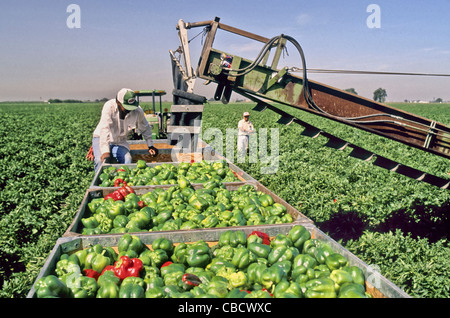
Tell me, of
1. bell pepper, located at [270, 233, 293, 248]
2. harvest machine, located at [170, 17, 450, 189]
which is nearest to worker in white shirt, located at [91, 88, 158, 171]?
harvest machine, located at [170, 17, 450, 189]

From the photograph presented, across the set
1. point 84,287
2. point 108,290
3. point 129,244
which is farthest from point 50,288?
point 129,244

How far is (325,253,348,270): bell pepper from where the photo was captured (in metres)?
3.42

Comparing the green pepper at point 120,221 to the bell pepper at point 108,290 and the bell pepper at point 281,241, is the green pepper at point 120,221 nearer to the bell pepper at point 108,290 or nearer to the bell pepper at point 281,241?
the bell pepper at point 108,290

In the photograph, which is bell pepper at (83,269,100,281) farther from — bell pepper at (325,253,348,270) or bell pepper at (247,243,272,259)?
bell pepper at (325,253,348,270)

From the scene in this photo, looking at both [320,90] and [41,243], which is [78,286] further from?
[320,90]

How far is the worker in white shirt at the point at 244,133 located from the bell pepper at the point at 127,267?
1097 centimetres

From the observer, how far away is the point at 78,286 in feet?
10.0

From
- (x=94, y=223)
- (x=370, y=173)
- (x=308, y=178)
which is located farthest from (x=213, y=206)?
(x=370, y=173)

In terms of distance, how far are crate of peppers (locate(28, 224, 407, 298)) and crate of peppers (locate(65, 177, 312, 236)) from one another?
1.43ft

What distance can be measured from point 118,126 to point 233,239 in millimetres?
5245

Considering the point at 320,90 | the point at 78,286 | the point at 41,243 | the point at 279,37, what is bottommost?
the point at 41,243

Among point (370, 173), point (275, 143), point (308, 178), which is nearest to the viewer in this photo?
point (308, 178)

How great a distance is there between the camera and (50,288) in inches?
110

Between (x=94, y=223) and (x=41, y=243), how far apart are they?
6.39ft
